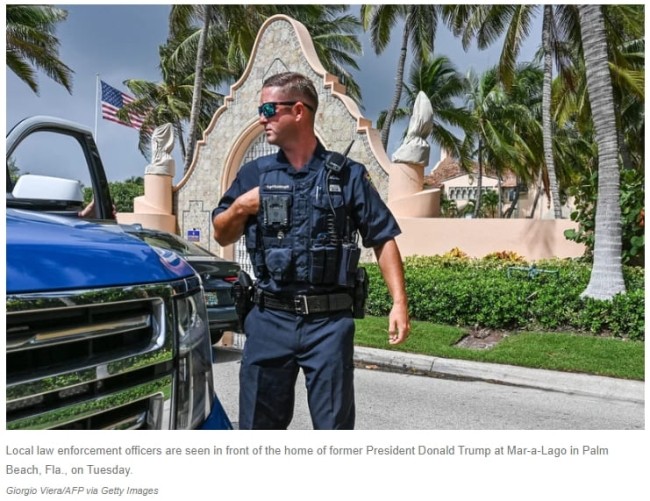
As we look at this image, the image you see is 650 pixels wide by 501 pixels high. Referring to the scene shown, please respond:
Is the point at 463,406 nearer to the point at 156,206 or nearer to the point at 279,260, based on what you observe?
the point at 279,260

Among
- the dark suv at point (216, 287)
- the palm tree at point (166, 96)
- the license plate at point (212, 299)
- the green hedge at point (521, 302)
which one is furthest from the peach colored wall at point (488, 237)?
the palm tree at point (166, 96)

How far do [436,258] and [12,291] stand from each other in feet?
29.0

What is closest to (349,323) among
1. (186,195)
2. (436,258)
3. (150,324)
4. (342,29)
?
(150,324)

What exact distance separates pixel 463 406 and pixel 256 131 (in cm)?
1007

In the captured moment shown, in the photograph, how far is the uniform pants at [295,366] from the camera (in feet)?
7.11

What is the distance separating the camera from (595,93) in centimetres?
675

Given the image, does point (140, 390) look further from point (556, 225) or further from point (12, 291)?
point (556, 225)

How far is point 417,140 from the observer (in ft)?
33.9

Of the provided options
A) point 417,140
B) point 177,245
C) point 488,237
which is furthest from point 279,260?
point 417,140

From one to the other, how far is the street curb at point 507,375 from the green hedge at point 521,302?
1514 mm

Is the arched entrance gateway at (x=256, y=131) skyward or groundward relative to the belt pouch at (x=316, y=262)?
skyward

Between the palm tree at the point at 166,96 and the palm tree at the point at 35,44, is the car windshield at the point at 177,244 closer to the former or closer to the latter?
the palm tree at the point at 35,44

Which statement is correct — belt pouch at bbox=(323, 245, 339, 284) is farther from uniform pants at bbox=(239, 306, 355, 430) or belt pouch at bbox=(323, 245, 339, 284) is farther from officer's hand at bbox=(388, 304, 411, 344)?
officer's hand at bbox=(388, 304, 411, 344)

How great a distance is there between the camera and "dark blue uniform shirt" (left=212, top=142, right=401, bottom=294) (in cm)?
219
